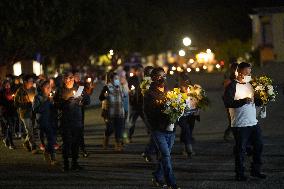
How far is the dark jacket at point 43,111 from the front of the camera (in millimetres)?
13648

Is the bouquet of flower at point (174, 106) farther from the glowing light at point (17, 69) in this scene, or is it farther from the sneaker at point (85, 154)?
the glowing light at point (17, 69)

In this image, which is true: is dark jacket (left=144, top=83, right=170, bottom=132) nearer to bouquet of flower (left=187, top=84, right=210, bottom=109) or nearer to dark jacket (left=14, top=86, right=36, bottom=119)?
bouquet of flower (left=187, top=84, right=210, bottom=109)

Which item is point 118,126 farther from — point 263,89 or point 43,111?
point 263,89

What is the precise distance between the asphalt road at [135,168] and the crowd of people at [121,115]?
29cm

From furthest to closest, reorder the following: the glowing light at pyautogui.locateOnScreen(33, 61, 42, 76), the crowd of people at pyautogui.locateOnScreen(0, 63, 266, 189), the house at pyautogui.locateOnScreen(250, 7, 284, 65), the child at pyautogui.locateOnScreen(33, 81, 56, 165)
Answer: the house at pyautogui.locateOnScreen(250, 7, 284, 65) → the glowing light at pyautogui.locateOnScreen(33, 61, 42, 76) → the child at pyautogui.locateOnScreen(33, 81, 56, 165) → the crowd of people at pyautogui.locateOnScreen(0, 63, 266, 189)

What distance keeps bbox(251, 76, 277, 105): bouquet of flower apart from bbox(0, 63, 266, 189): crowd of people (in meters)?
0.13

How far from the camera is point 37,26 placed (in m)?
32.6

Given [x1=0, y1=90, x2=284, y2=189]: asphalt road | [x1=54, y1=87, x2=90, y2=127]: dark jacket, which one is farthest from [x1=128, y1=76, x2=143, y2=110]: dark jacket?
[x1=54, y1=87, x2=90, y2=127]: dark jacket

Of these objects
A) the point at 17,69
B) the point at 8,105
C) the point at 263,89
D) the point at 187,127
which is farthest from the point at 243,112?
the point at 17,69

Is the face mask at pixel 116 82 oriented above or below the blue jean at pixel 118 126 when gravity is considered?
above

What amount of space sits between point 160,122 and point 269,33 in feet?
162

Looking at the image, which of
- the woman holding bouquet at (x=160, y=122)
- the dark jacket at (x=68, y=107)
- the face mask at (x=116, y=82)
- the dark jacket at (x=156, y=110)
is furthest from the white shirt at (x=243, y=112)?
the face mask at (x=116, y=82)

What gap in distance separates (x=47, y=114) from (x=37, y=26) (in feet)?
63.8

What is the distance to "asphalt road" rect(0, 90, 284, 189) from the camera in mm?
10719
